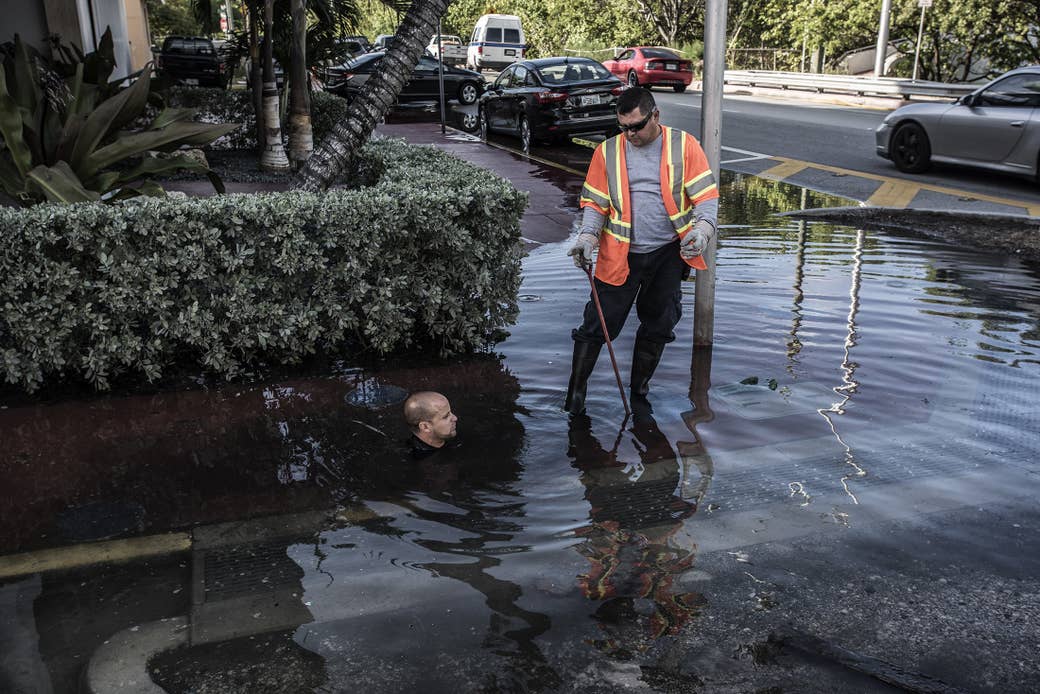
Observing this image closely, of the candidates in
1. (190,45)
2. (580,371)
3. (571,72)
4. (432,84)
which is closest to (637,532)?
(580,371)

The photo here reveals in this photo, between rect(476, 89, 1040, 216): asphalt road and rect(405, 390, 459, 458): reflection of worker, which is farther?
rect(476, 89, 1040, 216): asphalt road

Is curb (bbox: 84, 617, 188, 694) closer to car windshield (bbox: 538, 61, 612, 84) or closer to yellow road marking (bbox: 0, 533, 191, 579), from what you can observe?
yellow road marking (bbox: 0, 533, 191, 579)

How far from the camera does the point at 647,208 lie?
537 centimetres

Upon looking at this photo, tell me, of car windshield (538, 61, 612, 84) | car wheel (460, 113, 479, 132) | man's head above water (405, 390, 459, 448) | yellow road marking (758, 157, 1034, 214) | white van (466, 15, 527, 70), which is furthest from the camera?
white van (466, 15, 527, 70)

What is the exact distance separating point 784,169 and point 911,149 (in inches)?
74.8

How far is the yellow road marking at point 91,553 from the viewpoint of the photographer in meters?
3.99

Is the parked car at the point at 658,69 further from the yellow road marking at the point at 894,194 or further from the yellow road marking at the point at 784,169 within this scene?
the yellow road marking at the point at 894,194

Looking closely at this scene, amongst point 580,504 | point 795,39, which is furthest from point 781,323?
point 795,39

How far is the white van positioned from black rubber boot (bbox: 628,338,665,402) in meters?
39.1

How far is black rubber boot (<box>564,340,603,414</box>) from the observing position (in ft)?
18.5

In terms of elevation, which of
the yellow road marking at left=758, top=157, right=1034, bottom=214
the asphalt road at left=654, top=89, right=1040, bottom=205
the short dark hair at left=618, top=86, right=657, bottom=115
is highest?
the short dark hair at left=618, top=86, right=657, bottom=115

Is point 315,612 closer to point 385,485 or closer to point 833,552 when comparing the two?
point 385,485

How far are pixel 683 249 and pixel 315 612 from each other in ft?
8.81

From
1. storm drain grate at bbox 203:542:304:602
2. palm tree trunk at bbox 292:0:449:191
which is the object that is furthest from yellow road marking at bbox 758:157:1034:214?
storm drain grate at bbox 203:542:304:602
